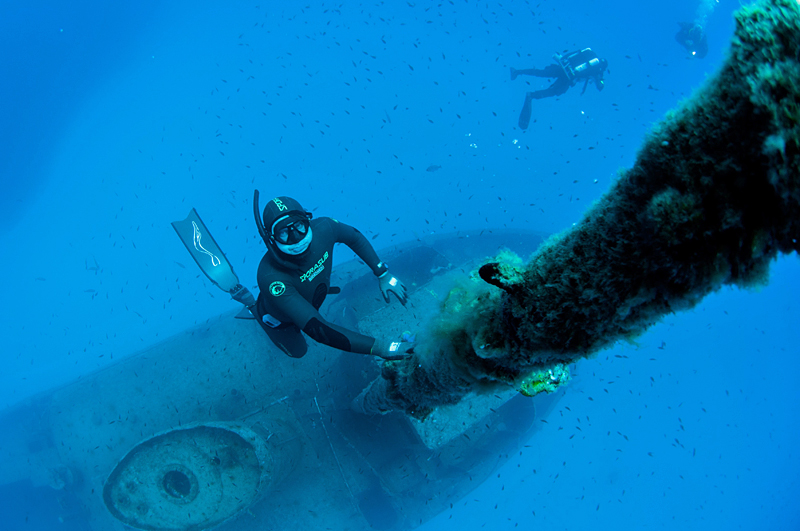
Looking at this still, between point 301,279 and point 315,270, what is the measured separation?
213 mm

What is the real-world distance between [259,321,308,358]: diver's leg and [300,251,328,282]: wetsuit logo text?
0.94 m

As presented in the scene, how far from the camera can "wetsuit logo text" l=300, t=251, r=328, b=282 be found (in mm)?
3959

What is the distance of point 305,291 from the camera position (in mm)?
4039

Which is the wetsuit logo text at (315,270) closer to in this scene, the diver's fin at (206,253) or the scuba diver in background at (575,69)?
the diver's fin at (206,253)

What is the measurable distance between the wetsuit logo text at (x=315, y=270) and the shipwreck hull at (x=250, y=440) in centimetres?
110

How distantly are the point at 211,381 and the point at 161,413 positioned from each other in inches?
33.0

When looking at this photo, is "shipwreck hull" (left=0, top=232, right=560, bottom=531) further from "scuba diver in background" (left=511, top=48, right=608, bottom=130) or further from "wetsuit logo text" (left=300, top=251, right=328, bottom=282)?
"scuba diver in background" (left=511, top=48, right=608, bottom=130)

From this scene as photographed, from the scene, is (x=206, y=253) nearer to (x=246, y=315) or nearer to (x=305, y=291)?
(x=246, y=315)

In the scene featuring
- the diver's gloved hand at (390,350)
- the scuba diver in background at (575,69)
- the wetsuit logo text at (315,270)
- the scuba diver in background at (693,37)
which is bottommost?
the wetsuit logo text at (315,270)

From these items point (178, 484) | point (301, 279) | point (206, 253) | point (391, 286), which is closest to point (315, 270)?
point (301, 279)

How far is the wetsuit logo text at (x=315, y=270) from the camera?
156 inches

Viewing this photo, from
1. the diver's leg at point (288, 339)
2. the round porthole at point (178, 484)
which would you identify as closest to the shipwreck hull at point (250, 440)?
the round porthole at point (178, 484)

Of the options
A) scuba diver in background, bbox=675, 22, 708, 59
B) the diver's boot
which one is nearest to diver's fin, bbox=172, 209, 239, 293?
the diver's boot

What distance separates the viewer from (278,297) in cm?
344
